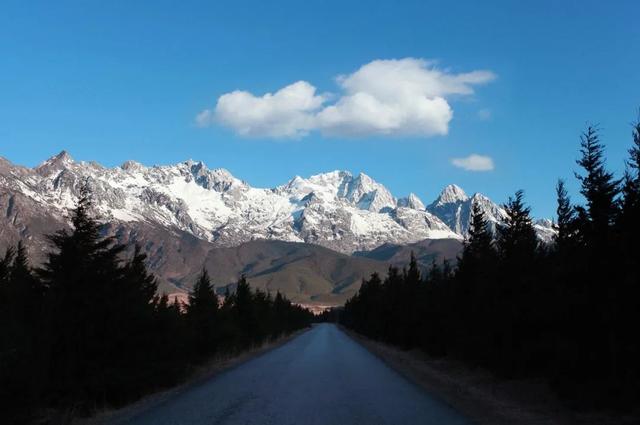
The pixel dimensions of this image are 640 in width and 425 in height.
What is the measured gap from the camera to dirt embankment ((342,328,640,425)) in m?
14.9

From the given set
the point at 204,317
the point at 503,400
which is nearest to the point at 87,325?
the point at 503,400

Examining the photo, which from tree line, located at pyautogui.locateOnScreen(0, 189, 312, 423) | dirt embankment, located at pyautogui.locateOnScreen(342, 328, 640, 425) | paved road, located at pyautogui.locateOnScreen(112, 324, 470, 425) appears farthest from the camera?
tree line, located at pyautogui.locateOnScreen(0, 189, 312, 423)

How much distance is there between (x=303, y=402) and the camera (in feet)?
58.7

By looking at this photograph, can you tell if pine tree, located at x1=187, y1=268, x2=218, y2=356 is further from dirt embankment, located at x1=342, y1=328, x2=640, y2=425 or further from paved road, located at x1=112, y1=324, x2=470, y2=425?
dirt embankment, located at x1=342, y1=328, x2=640, y2=425

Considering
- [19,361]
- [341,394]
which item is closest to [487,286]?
[341,394]

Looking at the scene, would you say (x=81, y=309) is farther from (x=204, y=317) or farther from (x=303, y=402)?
(x=204, y=317)

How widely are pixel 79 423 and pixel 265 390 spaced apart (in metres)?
7.05

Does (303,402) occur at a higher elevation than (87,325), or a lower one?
lower

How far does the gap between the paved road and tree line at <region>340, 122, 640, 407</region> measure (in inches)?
162

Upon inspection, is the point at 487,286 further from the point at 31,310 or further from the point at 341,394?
the point at 31,310

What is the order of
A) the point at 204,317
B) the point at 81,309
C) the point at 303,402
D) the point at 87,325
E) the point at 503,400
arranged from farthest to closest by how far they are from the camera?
the point at 204,317 < the point at 81,309 < the point at 87,325 < the point at 503,400 < the point at 303,402

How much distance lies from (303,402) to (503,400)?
6.27 metres

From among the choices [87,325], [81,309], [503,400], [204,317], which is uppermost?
[81,309]

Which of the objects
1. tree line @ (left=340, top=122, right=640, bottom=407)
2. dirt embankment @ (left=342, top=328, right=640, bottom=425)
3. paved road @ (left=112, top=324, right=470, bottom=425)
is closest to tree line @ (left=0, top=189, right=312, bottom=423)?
paved road @ (left=112, top=324, right=470, bottom=425)
